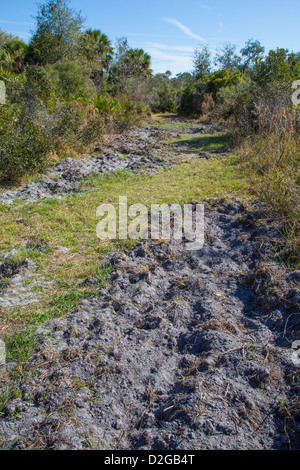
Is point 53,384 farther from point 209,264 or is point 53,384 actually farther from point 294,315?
point 209,264

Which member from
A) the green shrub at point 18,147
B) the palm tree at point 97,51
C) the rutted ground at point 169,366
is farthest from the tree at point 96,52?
the rutted ground at point 169,366

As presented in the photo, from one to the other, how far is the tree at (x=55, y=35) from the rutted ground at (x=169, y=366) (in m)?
18.5

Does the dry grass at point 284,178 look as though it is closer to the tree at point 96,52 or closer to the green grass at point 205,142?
the green grass at point 205,142

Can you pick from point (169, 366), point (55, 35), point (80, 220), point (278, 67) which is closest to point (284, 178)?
point (80, 220)

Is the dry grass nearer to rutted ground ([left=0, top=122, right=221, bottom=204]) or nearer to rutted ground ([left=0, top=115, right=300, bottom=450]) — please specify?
rutted ground ([left=0, top=115, right=300, bottom=450])

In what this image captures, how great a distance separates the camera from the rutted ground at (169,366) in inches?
68.9

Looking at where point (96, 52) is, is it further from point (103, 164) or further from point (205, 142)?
point (103, 164)

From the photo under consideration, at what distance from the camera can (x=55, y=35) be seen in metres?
18.2

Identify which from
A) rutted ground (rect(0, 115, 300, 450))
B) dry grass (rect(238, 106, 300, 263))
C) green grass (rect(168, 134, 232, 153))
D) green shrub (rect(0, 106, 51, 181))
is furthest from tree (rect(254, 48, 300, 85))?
rutted ground (rect(0, 115, 300, 450))

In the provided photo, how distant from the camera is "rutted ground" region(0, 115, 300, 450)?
1751mm

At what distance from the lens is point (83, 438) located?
172cm

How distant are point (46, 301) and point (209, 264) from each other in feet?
5.45

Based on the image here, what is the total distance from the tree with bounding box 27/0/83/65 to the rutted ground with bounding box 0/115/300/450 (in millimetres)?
18544

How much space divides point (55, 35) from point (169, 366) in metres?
20.4
